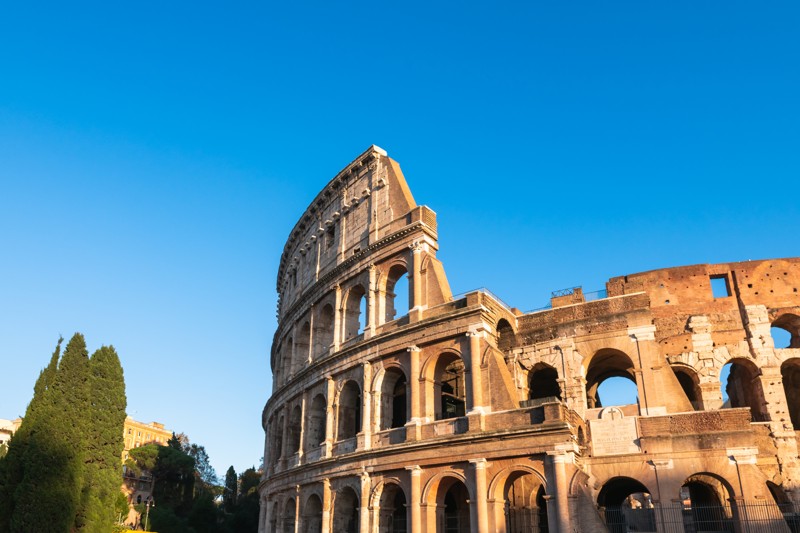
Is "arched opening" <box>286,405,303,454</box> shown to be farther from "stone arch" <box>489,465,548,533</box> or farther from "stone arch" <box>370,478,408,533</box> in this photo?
"stone arch" <box>489,465,548,533</box>

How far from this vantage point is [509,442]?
17.7 metres

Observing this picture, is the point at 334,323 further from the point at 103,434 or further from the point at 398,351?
the point at 103,434

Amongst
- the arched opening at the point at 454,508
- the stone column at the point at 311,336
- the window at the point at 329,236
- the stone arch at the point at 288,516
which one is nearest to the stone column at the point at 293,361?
the stone column at the point at 311,336

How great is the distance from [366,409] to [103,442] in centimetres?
874

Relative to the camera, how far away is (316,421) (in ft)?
84.5

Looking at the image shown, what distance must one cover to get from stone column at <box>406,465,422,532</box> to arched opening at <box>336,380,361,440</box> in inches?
182

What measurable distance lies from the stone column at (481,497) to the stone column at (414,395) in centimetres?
236

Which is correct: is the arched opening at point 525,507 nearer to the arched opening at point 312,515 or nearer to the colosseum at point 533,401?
the colosseum at point 533,401

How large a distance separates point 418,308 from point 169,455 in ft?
143

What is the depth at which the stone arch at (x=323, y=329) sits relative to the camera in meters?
26.8

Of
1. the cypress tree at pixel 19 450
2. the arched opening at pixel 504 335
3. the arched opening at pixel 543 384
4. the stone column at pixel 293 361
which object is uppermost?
the stone column at pixel 293 361

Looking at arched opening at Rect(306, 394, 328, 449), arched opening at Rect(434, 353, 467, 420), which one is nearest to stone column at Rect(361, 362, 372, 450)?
arched opening at Rect(434, 353, 467, 420)

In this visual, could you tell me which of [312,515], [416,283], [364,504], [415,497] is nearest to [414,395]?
[415,497]

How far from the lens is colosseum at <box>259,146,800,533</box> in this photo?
1748cm
